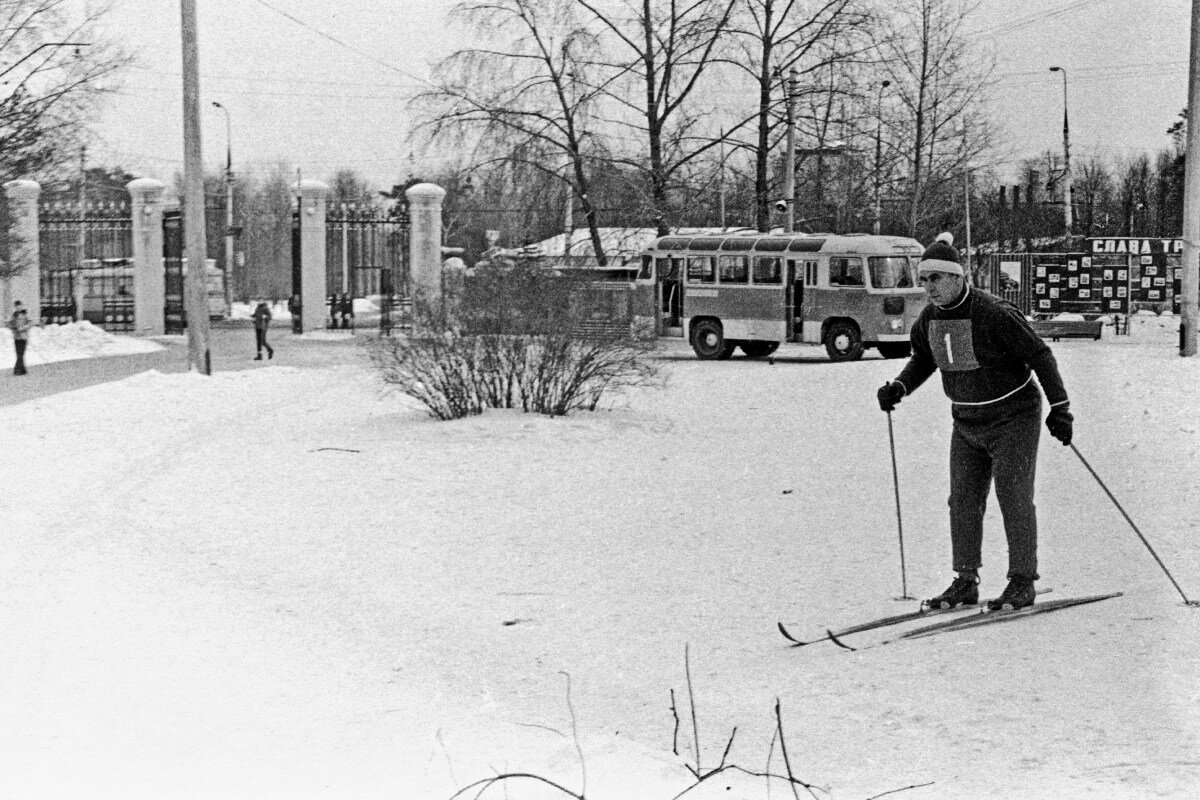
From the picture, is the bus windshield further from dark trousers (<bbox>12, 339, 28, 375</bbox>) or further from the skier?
the skier

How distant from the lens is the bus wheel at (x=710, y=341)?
33875 millimetres

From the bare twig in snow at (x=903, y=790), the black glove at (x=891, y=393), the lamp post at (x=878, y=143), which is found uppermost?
the lamp post at (x=878, y=143)

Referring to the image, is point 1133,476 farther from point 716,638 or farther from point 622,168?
point 622,168

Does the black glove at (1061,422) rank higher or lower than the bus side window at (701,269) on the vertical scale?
lower

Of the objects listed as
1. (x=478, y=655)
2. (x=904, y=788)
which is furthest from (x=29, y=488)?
(x=904, y=788)

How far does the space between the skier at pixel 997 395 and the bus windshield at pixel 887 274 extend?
80.5 feet

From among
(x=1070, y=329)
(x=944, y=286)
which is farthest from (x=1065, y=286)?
(x=944, y=286)

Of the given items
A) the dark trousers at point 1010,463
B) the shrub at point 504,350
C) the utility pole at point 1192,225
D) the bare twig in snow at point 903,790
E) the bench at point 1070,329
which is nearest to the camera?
the bare twig in snow at point 903,790

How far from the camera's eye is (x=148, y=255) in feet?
135

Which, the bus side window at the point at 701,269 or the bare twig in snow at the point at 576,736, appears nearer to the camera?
the bare twig in snow at the point at 576,736

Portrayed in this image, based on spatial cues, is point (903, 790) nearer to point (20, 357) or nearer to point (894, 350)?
point (20, 357)

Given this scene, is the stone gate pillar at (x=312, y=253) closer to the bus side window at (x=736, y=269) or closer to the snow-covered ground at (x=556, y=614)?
the bus side window at (x=736, y=269)

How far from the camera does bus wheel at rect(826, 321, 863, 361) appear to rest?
32.2 meters

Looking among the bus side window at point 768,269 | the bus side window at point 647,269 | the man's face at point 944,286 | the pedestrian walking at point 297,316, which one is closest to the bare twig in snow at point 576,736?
the man's face at point 944,286
